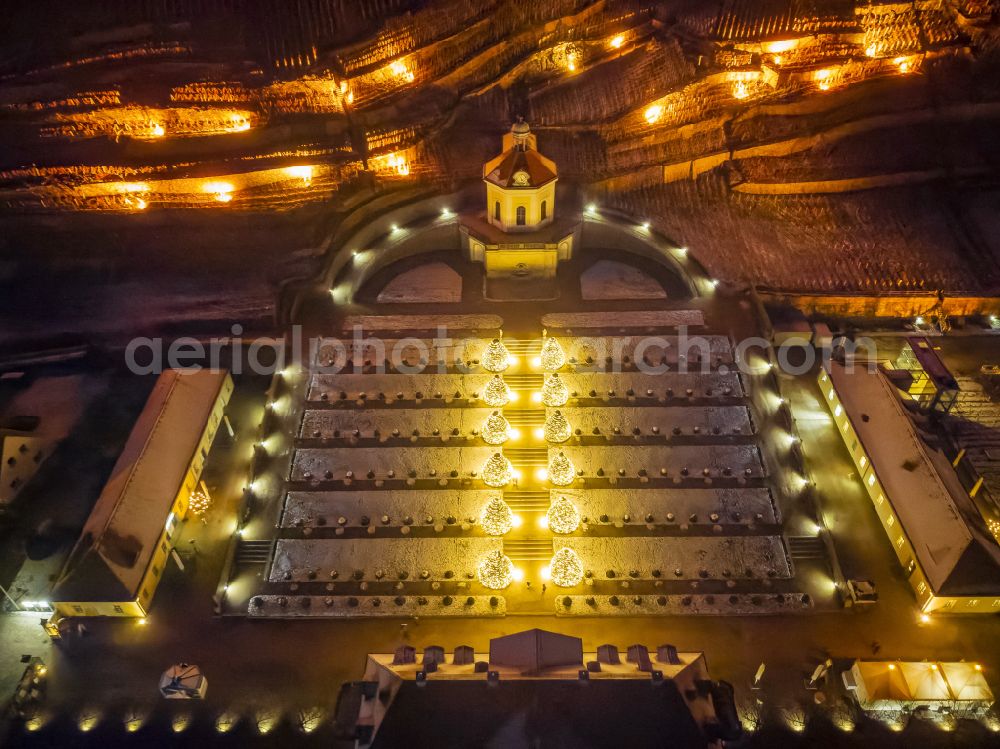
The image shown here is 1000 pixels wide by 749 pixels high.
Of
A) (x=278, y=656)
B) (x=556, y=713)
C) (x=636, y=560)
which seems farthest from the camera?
(x=636, y=560)

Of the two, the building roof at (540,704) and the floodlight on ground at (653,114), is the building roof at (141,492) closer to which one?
the building roof at (540,704)

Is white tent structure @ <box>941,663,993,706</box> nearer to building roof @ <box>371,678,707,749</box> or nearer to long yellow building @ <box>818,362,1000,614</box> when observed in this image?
long yellow building @ <box>818,362,1000,614</box>

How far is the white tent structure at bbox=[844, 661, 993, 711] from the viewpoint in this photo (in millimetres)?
26672

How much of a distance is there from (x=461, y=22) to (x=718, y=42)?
1828 cm

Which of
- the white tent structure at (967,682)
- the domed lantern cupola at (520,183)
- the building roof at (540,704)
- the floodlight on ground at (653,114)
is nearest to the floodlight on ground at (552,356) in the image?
the domed lantern cupola at (520,183)

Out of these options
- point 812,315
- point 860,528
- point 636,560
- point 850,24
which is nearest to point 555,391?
point 636,560

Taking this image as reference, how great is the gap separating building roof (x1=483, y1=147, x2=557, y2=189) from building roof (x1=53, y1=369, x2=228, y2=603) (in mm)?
20871

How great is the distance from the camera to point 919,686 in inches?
1058

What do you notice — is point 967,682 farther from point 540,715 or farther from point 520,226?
point 520,226

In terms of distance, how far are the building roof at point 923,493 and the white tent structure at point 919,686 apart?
134 inches

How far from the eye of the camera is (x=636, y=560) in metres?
32.6

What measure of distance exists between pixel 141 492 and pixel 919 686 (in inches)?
1373

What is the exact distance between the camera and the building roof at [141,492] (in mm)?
29766

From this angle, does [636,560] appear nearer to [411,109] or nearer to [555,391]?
[555,391]
